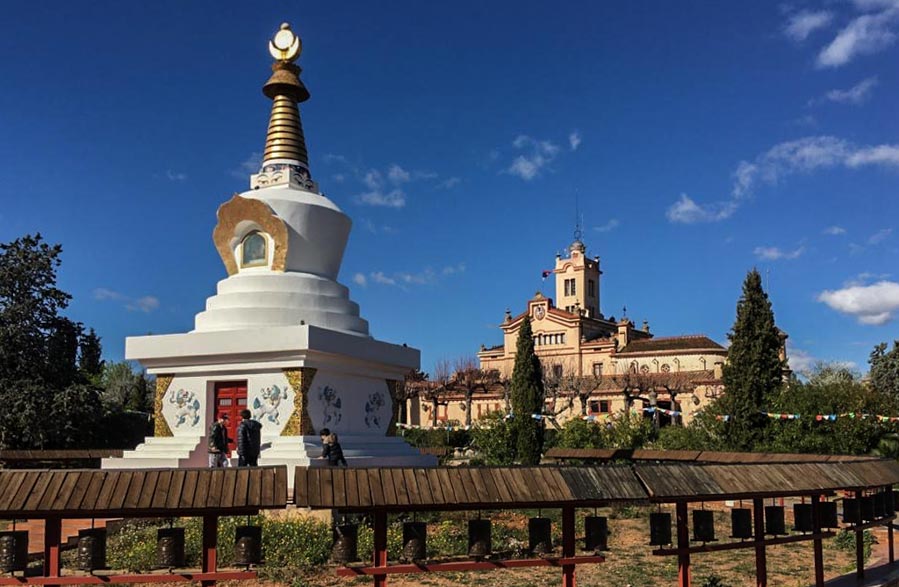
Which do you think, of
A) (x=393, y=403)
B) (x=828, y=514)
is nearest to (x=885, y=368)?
(x=393, y=403)

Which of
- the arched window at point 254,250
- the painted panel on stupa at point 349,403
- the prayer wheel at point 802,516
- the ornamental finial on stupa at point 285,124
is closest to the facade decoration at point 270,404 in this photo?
the painted panel on stupa at point 349,403

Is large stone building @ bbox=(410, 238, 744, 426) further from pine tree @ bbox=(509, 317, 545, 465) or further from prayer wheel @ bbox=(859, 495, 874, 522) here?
prayer wheel @ bbox=(859, 495, 874, 522)

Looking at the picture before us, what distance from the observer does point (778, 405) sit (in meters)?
24.3

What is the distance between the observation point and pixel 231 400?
52.7 feet


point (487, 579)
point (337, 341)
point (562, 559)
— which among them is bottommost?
point (487, 579)

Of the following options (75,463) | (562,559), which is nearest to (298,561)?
(562,559)

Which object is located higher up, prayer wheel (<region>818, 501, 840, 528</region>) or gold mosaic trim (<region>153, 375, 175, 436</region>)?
gold mosaic trim (<region>153, 375, 175, 436</region>)

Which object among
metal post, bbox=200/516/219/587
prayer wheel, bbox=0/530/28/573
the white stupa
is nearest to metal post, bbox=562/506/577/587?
metal post, bbox=200/516/219/587

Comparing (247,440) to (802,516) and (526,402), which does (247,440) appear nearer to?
(802,516)

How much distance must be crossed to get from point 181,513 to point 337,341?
1004cm

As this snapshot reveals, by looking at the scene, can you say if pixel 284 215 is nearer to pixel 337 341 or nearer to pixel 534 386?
pixel 337 341

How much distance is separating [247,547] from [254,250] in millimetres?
11688

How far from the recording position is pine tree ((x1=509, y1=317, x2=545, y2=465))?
93.2 ft

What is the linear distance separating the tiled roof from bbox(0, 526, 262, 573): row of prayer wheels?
2169 inches
